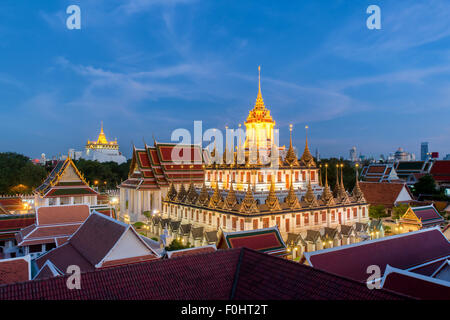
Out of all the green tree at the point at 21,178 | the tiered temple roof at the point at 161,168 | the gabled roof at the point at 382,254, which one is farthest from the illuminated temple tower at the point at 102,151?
the gabled roof at the point at 382,254

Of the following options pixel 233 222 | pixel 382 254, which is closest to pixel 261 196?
pixel 233 222

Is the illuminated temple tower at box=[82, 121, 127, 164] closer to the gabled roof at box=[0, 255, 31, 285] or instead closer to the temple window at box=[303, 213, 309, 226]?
the temple window at box=[303, 213, 309, 226]

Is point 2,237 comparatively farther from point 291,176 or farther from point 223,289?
point 291,176

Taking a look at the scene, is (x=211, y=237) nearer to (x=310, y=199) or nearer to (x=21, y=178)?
(x=310, y=199)

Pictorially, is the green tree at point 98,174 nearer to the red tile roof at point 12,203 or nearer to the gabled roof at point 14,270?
the red tile roof at point 12,203

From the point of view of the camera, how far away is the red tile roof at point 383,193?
3891 cm

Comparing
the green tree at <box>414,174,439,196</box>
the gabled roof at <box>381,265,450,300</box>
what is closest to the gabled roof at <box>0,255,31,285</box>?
the gabled roof at <box>381,265,450,300</box>

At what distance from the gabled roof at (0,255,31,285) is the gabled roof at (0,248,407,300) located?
19.8 feet

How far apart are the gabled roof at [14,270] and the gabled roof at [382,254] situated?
10859mm

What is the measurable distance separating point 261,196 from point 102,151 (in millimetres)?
96080

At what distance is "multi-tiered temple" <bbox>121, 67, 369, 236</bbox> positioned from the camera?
80.6 feet

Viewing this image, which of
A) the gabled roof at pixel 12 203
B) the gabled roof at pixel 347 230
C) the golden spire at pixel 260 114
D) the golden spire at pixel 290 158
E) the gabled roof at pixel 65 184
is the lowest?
the gabled roof at pixel 347 230

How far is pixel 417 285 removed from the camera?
384 inches
